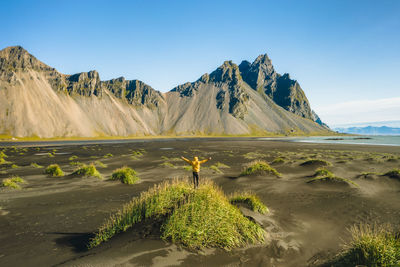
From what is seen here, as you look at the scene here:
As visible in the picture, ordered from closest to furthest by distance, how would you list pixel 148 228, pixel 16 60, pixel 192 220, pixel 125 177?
1. pixel 192 220
2. pixel 148 228
3. pixel 125 177
4. pixel 16 60

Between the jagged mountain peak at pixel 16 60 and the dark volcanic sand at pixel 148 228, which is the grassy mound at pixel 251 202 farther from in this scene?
the jagged mountain peak at pixel 16 60

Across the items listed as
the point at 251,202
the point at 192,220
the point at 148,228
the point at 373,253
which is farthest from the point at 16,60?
the point at 373,253

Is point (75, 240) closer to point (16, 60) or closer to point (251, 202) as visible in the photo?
point (251, 202)

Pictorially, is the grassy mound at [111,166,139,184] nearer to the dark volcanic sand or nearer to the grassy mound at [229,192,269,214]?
the dark volcanic sand

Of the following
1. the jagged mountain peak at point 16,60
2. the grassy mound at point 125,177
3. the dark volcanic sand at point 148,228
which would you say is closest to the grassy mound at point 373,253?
the dark volcanic sand at point 148,228

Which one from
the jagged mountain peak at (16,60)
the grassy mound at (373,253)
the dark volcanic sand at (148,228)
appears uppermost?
the jagged mountain peak at (16,60)

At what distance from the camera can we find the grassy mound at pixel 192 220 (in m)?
7.15

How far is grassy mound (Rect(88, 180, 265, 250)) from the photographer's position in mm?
7146

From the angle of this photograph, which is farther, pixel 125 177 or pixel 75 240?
pixel 125 177

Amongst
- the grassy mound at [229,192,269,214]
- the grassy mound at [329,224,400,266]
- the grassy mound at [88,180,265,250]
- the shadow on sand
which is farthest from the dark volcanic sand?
the grassy mound at [329,224,400,266]

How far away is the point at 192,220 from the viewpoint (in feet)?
24.0

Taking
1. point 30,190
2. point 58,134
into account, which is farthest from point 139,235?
point 58,134

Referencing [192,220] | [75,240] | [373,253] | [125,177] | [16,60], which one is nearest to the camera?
[373,253]

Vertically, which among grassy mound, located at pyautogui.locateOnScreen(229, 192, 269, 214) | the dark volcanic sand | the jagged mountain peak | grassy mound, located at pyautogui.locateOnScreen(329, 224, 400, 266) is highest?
the jagged mountain peak
